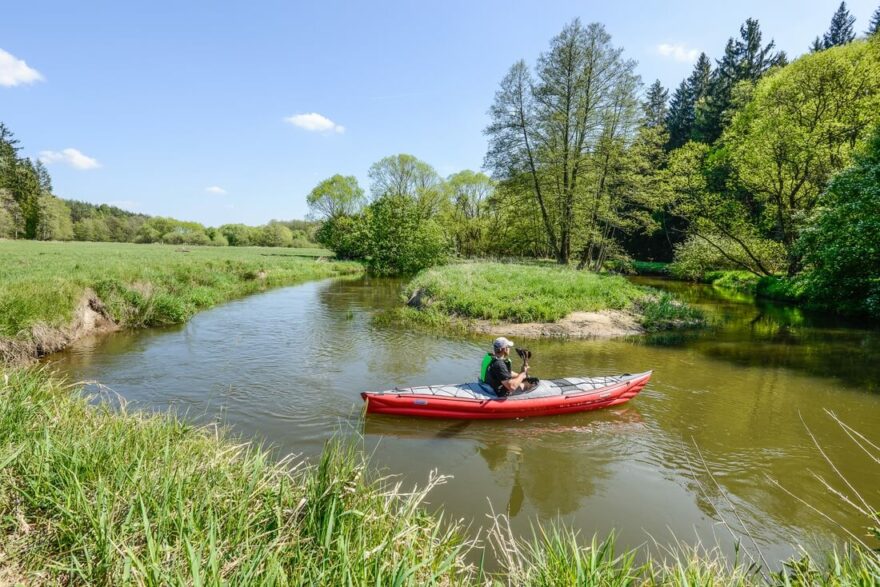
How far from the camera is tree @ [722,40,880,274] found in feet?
58.7

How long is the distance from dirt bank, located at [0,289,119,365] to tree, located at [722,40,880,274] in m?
26.4

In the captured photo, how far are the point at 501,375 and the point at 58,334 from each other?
10.9m

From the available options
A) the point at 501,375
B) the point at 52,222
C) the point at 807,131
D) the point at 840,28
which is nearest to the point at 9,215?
the point at 52,222

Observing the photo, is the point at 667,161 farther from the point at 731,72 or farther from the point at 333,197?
the point at 333,197

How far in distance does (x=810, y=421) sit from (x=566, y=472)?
16.8ft

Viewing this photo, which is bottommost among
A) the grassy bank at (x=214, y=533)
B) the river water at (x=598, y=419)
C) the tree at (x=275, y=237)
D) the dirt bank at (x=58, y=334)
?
the river water at (x=598, y=419)

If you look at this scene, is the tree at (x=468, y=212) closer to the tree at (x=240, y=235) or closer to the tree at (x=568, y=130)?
the tree at (x=568, y=130)

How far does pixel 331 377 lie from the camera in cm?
909

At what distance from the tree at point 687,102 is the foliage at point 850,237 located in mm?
35342

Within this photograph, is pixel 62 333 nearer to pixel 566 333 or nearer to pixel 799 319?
pixel 566 333

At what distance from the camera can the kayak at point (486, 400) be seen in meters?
6.91

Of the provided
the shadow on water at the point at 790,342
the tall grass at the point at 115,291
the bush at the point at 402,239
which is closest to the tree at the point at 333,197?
the bush at the point at 402,239

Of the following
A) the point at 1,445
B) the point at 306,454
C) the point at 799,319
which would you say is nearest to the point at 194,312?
the point at 306,454

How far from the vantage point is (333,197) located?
49594 millimetres
